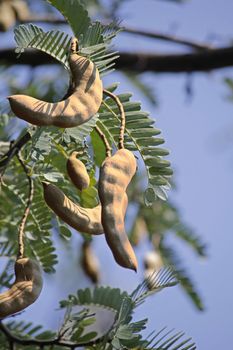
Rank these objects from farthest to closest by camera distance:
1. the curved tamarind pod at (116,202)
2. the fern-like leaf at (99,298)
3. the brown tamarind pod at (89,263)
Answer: the brown tamarind pod at (89,263) < the fern-like leaf at (99,298) < the curved tamarind pod at (116,202)

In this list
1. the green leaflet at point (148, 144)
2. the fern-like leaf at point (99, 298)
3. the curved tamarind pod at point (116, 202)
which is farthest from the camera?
the fern-like leaf at point (99, 298)

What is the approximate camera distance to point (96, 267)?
259 centimetres

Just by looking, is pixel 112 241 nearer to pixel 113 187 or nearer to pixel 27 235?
pixel 113 187

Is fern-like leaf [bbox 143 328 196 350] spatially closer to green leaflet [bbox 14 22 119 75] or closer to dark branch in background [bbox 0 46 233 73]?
green leaflet [bbox 14 22 119 75]

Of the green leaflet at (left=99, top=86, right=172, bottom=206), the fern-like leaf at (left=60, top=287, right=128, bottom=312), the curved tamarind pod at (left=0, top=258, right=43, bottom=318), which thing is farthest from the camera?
the fern-like leaf at (left=60, top=287, right=128, bottom=312)

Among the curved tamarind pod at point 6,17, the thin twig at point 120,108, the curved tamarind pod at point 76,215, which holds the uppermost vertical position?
the thin twig at point 120,108

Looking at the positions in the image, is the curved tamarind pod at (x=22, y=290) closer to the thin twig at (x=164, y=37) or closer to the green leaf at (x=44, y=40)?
the green leaf at (x=44, y=40)

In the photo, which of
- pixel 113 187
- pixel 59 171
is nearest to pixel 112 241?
pixel 113 187

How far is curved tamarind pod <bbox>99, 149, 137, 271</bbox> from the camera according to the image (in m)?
1.00

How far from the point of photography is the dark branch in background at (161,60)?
8.84 ft

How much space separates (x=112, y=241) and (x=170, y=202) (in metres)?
1.55

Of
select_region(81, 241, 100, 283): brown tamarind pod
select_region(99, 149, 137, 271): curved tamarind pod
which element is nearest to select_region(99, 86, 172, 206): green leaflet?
select_region(99, 149, 137, 271): curved tamarind pod

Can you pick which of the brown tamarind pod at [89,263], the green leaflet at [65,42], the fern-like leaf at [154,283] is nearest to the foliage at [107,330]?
the fern-like leaf at [154,283]

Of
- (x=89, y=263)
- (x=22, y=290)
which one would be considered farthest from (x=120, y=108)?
(x=89, y=263)
